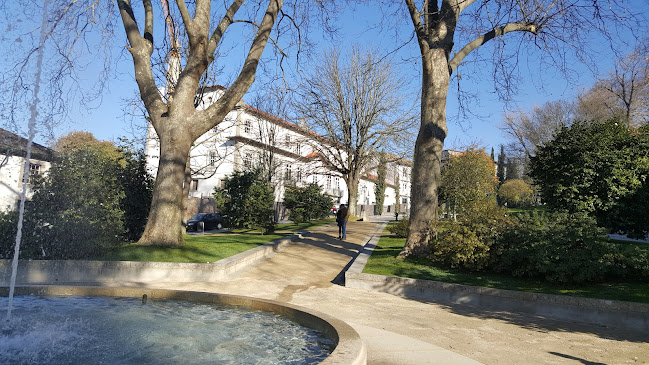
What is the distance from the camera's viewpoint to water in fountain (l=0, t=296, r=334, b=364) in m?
4.19

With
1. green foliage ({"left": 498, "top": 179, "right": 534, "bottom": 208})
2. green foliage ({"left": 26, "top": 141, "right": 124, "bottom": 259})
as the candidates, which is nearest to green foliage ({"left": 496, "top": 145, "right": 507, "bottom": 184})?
green foliage ({"left": 498, "top": 179, "right": 534, "bottom": 208})

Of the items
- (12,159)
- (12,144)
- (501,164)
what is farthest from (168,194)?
(501,164)

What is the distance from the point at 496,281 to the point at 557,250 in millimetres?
1409

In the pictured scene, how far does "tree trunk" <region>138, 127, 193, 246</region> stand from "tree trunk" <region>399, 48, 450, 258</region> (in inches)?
251

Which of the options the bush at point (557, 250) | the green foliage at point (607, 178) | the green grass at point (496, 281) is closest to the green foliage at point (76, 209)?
the green grass at point (496, 281)

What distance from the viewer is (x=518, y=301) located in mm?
8594

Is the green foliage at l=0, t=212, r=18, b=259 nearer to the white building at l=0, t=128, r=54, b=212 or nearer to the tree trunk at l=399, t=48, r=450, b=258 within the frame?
→ the white building at l=0, t=128, r=54, b=212

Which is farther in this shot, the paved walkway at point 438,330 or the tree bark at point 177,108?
the tree bark at point 177,108

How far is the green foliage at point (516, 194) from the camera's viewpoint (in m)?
58.3

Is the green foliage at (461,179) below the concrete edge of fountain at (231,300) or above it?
above

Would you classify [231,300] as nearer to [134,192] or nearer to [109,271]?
[109,271]

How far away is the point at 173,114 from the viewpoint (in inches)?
487

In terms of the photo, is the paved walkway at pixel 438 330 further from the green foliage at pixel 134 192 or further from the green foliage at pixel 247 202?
the green foliage at pixel 247 202

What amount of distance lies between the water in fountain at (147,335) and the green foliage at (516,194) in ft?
186
